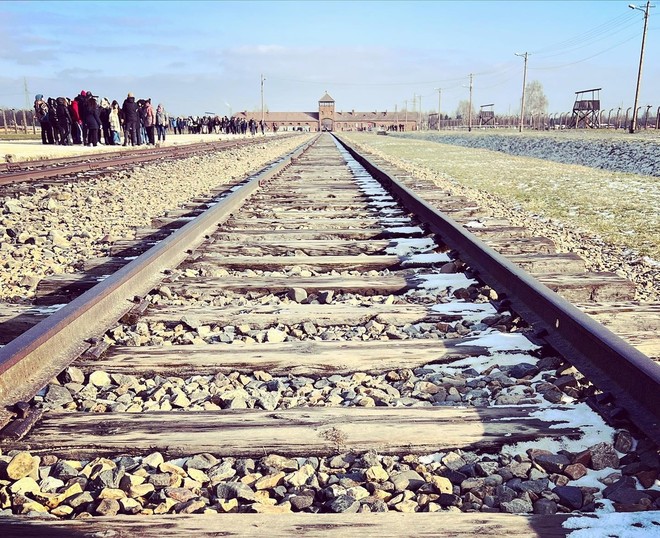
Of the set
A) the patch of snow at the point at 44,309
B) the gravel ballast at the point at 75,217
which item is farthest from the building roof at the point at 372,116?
the patch of snow at the point at 44,309

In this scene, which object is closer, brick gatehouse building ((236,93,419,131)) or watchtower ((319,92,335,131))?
brick gatehouse building ((236,93,419,131))

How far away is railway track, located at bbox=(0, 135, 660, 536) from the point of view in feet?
4.98

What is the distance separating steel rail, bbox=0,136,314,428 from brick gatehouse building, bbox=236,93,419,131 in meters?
142

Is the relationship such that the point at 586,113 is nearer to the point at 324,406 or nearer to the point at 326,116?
the point at 324,406

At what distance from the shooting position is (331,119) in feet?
480

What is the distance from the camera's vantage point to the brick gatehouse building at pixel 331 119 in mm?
143750

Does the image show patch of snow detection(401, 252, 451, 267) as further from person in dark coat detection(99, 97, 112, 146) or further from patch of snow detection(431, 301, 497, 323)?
person in dark coat detection(99, 97, 112, 146)

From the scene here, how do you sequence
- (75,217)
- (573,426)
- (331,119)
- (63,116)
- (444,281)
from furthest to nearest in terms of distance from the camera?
(331,119)
(63,116)
(75,217)
(444,281)
(573,426)

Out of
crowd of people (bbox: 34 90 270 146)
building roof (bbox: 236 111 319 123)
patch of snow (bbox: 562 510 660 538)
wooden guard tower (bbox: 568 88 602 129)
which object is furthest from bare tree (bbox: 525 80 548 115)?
patch of snow (bbox: 562 510 660 538)

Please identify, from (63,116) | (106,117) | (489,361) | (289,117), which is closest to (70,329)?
(489,361)

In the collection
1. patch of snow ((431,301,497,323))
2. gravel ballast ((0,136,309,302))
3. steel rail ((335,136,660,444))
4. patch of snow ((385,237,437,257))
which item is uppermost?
steel rail ((335,136,660,444))

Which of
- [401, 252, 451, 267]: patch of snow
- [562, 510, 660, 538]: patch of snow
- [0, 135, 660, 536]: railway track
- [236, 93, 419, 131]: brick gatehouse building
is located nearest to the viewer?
[562, 510, 660, 538]: patch of snow

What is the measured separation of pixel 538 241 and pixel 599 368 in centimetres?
243

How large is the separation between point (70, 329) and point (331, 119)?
148 meters
